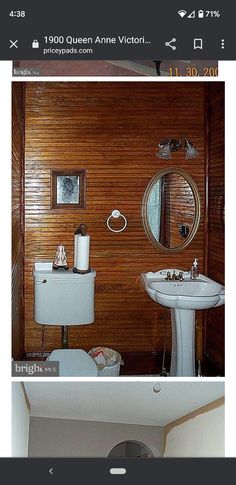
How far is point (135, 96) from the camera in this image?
1.20 m

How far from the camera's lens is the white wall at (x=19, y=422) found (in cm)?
79

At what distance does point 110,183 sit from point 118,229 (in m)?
0.12

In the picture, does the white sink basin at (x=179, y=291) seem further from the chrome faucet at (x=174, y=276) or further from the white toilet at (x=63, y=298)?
the white toilet at (x=63, y=298)

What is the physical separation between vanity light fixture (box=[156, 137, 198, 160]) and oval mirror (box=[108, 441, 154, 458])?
2.27 ft

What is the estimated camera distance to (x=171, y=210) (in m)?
1.37

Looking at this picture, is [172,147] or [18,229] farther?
[172,147]

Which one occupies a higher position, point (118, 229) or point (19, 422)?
point (118, 229)

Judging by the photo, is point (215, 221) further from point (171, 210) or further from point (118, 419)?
point (118, 419)

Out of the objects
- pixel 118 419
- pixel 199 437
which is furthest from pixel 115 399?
pixel 199 437
